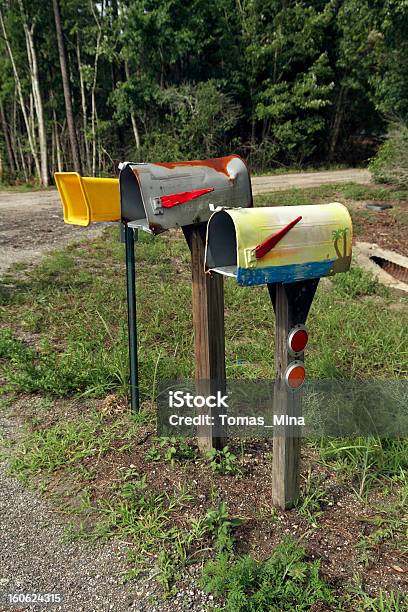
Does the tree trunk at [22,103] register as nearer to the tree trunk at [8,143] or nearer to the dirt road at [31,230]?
the tree trunk at [8,143]

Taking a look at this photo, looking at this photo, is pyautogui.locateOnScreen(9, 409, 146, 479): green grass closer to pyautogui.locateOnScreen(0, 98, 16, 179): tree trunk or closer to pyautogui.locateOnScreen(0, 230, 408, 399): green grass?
pyautogui.locateOnScreen(0, 230, 408, 399): green grass

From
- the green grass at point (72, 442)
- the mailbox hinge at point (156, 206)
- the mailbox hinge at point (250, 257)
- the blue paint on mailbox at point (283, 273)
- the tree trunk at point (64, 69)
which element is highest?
the tree trunk at point (64, 69)

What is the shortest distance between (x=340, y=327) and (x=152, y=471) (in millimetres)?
2160

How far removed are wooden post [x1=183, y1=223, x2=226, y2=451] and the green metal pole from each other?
469 mm

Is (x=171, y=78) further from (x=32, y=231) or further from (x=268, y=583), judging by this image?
(x=268, y=583)

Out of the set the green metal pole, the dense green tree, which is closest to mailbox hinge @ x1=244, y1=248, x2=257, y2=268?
the green metal pole

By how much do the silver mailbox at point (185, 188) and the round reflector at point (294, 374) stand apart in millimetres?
656

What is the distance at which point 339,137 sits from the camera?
74.8ft

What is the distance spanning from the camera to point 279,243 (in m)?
1.55

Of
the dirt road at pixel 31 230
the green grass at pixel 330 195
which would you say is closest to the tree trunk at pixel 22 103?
the dirt road at pixel 31 230

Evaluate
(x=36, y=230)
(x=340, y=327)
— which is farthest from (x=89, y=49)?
(x=340, y=327)

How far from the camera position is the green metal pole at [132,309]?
248 cm

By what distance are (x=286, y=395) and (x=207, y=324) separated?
0.51 meters

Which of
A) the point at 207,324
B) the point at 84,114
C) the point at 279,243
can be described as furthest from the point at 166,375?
the point at 84,114
